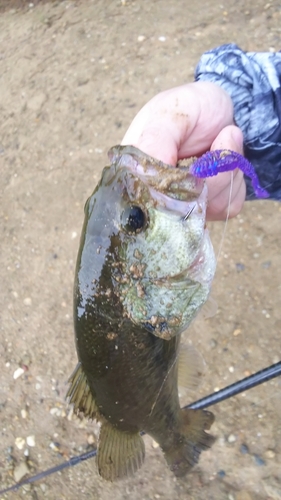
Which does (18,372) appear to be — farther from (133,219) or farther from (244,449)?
(133,219)

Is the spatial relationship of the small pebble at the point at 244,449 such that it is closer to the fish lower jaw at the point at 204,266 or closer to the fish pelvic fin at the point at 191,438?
the fish pelvic fin at the point at 191,438

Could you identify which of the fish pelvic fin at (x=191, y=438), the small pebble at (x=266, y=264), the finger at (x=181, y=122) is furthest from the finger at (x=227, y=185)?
the small pebble at (x=266, y=264)

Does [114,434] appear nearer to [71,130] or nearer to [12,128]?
[71,130]

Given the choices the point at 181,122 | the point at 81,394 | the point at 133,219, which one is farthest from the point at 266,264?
the point at 133,219

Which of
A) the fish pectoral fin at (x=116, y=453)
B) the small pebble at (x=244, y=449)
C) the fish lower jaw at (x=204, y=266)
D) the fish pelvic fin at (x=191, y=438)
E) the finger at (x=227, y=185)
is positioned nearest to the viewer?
the fish lower jaw at (x=204, y=266)

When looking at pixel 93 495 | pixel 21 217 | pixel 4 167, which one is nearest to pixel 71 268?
pixel 21 217

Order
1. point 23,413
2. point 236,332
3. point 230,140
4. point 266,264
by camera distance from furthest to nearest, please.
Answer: point 23,413 → point 266,264 → point 236,332 → point 230,140
